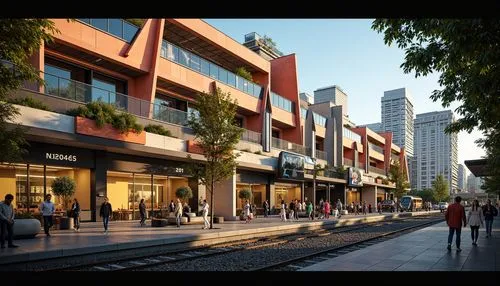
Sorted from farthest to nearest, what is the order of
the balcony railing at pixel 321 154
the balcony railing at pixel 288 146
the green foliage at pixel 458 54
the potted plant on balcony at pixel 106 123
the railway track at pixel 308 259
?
the balcony railing at pixel 321 154, the balcony railing at pixel 288 146, the potted plant on balcony at pixel 106 123, the railway track at pixel 308 259, the green foliage at pixel 458 54

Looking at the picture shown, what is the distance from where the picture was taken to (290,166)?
1735 inches

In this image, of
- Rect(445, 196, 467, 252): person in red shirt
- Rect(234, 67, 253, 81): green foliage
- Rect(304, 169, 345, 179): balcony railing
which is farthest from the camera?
Rect(304, 169, 345, 179): balcony railing

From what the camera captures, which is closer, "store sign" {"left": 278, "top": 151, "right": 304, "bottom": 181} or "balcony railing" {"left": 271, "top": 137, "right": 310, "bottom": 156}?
"store sign" {"left": 278, "top": 151, "right": 304, "bottom": 181}

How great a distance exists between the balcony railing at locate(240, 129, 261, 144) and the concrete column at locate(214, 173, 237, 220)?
6070 millimetres

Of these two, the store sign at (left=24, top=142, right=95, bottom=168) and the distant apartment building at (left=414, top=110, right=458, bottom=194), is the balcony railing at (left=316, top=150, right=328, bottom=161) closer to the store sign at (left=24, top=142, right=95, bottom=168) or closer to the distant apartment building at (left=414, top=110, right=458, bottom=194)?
the store sign at (left=24, top=142, right=95, bottom=168)

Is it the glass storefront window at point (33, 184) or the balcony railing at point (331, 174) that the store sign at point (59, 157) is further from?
the balcony railing at point (331, 174)

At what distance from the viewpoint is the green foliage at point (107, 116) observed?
74.4 feet

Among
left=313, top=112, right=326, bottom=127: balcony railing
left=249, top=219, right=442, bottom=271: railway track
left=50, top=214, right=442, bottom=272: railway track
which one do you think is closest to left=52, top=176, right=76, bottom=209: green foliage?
left=50, top=214, right=442, bottom=272: railway track

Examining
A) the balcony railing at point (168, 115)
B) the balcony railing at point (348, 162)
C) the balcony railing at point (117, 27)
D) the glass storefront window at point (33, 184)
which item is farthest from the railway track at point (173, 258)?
the balcony railing at point (348, 162)

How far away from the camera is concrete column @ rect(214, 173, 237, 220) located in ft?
108

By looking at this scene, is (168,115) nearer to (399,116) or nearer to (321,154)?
(321,154)

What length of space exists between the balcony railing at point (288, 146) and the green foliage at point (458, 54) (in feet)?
100

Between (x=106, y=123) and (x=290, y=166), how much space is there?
24149 mm
